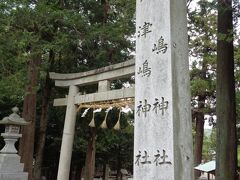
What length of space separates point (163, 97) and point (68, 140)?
7.03 m

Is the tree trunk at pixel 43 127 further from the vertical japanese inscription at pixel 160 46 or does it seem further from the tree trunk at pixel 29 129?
the vertical japanese inscription at pixel 160 46

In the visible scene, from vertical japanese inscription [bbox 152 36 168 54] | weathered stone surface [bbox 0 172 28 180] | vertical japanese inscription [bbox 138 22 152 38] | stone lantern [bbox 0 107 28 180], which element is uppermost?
vertical japanese inscription [bbox 138 22 152 38]

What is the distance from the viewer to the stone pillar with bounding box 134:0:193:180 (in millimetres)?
3971

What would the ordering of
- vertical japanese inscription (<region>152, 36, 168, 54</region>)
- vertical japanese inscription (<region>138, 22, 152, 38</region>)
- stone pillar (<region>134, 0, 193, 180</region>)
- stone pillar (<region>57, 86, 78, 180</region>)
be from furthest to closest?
1. stone pillar (<region>57, 86, 78, 180</region>)
2. vertical japanese inscription (<region>138, 22, 152, 38</region>)
3. vertical japanese inscription (<region>152, 36, 168, 54</region>)
4. stone pillar (<region>134, 0, 193, 180</region>)

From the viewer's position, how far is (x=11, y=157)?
1042 cm

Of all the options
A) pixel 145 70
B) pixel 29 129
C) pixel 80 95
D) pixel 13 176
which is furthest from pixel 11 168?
pixel 145 70

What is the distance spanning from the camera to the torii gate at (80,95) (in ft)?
31.2

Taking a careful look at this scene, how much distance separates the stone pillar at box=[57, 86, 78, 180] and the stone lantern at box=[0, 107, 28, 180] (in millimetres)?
1138

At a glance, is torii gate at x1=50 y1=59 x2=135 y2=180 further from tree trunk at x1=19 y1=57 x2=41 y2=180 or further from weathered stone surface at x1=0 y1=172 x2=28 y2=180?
weathered stone surface at x1=0 y1=172 x2=28 y2=180

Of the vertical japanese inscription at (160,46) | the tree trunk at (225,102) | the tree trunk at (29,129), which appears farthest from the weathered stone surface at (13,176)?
the vertical japanese inscription at (160,46)

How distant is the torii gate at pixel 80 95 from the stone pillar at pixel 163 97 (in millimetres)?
4471

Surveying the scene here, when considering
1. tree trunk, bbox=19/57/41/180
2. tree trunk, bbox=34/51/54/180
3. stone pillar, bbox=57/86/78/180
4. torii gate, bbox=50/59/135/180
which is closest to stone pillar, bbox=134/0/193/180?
torii gate, bbox=50/59/135/180

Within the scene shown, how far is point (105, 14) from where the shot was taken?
13703mm

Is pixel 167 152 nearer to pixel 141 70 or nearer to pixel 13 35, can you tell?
pixel 141 70
